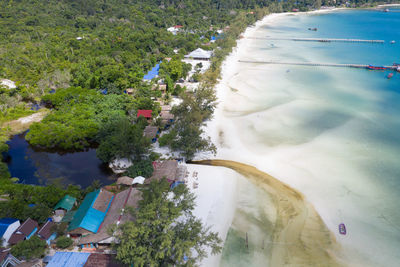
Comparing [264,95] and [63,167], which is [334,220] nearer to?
[264,95]

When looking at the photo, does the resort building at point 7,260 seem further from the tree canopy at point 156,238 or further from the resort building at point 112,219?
the tree canopy at point 156,238

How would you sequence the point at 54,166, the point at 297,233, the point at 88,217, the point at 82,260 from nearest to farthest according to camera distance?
1. the point at 82,260
2. the point at 88,217
3. the point at 297,233
4. the point at 54,166

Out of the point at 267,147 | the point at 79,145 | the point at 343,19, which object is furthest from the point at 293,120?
the point at 343,19

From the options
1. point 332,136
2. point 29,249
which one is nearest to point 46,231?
point 29,249

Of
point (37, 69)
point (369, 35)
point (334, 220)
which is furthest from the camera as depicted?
point (369, 35)

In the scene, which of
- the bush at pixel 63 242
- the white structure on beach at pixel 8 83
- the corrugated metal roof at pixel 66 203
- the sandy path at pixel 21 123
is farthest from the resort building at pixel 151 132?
the white structure on beach at pixel 8 83

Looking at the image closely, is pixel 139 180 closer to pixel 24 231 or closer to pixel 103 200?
pixel 103 200

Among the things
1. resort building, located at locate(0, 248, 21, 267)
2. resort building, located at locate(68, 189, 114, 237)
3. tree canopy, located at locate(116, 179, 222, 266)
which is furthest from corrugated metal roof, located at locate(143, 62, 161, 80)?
resort building, located at locate(0, 248, 21, 267)
